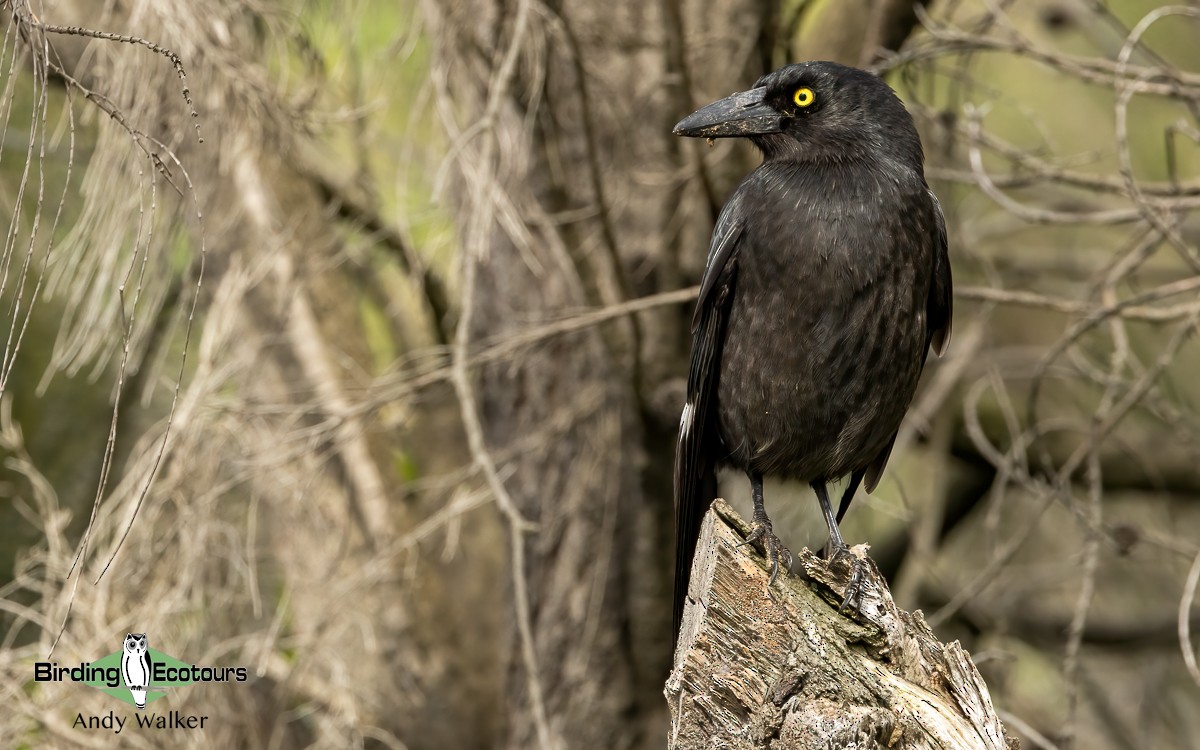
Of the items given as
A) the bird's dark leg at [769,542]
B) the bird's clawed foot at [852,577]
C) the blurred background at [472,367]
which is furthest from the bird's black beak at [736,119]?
the bird's clawed foot at [852,577]

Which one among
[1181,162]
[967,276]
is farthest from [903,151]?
[1181,162]

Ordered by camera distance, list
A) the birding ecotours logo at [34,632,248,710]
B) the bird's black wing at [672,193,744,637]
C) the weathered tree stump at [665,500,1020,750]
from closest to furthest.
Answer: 1. the weathered tree stump at [665,500,1020,750]
2. the bird's black wing at [672,193,744,637]
3. the birding ecotours logo at [34,632,248,710]

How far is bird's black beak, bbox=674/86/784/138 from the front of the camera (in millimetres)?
3297

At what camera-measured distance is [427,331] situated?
636 cm

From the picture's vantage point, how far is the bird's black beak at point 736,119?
3297 millimetres

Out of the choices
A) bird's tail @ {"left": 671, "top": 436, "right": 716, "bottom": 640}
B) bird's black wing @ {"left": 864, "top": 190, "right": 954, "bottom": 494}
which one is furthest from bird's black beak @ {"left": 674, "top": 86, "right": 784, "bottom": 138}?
bird's tail @ {"left": 671, "top": 436, "right": 716, "bottom": 640}

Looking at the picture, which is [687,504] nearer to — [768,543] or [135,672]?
[768,543]

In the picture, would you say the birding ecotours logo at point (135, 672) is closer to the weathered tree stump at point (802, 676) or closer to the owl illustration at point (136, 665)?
the owl illustration at point (136, 665)

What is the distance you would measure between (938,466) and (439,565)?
7.58 ft

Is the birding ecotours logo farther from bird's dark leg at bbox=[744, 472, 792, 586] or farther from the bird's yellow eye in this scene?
the bird's yellow eye

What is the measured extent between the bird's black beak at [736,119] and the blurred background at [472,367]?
0.63 m

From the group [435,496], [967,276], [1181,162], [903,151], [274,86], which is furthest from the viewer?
[1181,162]

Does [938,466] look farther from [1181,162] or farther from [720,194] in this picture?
[1181,162]

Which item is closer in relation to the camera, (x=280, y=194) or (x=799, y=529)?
(x=799, y=529)
